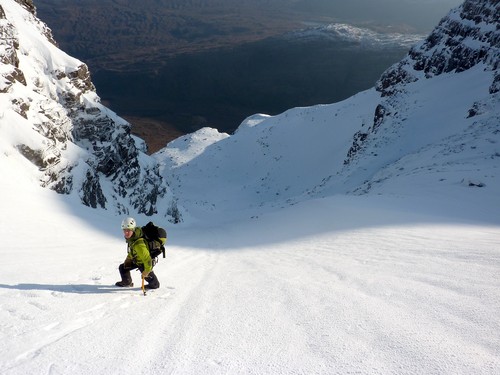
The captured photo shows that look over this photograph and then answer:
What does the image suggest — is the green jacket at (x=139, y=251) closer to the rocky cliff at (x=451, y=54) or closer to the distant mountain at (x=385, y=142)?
the distant mountain at (x=385, y=142)

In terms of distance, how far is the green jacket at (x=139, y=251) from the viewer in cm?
680

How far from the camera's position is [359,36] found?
174 meters

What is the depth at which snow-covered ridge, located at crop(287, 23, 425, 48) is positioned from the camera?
161 m

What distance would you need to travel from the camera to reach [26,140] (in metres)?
20.2

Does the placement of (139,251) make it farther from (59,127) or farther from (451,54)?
(451,54)

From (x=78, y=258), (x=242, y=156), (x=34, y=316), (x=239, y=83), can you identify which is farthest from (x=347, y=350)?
(x=239, y=83)

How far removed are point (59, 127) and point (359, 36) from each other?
562 ft

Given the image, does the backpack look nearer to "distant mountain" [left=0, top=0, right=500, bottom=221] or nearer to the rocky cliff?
"distant mountain" [left=0, top=0, right=500, bottom=221]

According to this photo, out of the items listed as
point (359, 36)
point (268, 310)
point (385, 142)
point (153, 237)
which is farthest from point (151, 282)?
point (359, 36)

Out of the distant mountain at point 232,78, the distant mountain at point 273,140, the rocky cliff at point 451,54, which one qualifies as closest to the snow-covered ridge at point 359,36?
the distant mountain at point 232,78

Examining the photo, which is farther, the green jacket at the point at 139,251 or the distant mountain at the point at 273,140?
the distant mountain at the point at 273,140

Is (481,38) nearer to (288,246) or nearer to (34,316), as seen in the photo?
(288,246)

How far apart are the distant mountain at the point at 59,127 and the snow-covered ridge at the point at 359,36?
148064 mm

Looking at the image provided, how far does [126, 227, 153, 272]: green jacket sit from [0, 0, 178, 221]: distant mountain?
15286 millimetres
